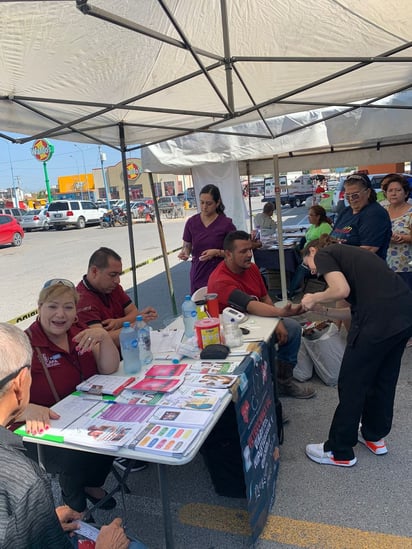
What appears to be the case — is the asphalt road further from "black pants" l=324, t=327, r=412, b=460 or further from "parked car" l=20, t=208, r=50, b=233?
"parked car" l=20, t=208, r=50, b=233

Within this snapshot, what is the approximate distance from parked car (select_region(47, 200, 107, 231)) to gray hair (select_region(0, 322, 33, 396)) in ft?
82.4

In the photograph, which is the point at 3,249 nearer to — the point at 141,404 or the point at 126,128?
the point at 126,128

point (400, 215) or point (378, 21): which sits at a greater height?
point (378, 21)

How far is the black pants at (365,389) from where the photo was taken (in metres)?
2.34

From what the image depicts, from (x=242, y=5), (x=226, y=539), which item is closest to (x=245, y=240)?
(x=242, y=5)

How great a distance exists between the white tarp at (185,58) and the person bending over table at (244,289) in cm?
116

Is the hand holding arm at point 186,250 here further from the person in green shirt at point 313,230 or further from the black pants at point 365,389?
→ the person in green shirt at point 313,230

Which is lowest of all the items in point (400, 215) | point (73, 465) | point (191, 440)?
point (73, 465)

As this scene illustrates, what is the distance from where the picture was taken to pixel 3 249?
17500mm

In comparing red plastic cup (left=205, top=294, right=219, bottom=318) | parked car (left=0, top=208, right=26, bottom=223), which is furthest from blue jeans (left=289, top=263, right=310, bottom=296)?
parked car (left=0, top=208, right=26, bottom=223)

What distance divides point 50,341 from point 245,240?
Result: 59.4 inches

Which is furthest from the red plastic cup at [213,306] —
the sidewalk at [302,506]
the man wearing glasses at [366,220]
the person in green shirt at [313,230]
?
the person in green shirt at [313,230]

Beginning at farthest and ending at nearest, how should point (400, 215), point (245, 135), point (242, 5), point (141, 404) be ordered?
point (245, 135) < point (400, 215) < point (242, 5) < point (141, 404)

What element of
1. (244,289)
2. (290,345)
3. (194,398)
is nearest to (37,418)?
(194,398)
